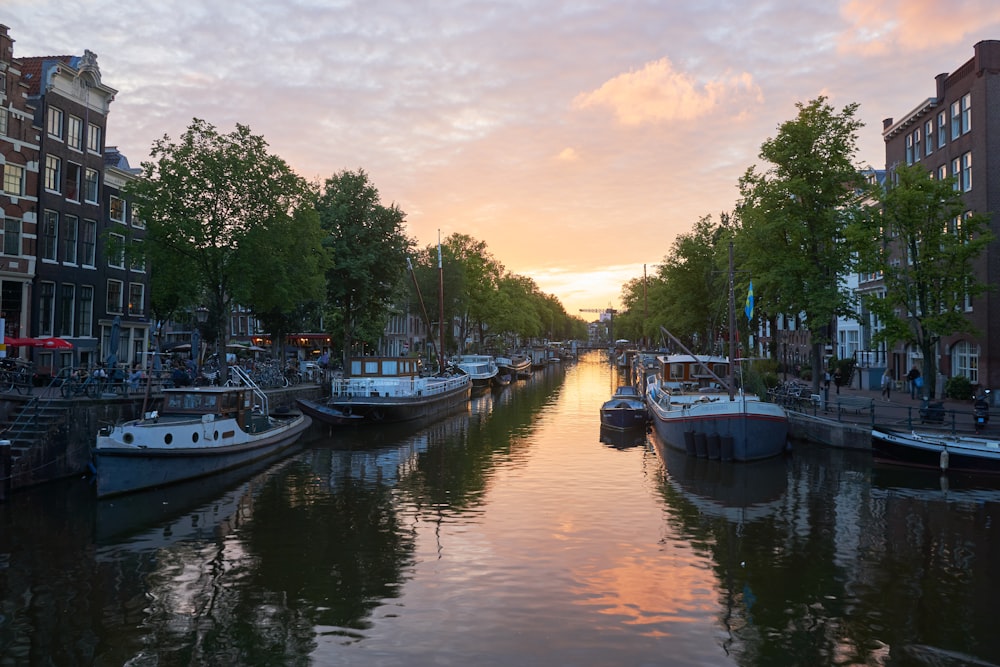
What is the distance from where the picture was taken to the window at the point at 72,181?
42.0 m

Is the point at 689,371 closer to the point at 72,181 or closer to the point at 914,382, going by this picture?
the point at 914,382

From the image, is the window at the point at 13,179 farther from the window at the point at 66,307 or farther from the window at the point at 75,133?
the window at the point at 66,307

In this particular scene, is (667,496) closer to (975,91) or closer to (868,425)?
(868,425)

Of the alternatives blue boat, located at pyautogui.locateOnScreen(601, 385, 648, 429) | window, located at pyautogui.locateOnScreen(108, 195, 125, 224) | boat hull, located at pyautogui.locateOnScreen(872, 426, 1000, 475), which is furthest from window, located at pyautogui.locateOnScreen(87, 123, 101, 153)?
boat hull, located at pyautogui.locateOnScreen(872, 426, 1000, 475)

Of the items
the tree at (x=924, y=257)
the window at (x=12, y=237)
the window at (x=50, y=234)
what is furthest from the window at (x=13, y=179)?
the tree at (x=924, y=257)

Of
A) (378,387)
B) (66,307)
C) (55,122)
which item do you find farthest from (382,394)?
(55,122)

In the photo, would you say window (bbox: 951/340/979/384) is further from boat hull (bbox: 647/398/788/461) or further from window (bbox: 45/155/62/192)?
window (bbox: 45/155/62/192)

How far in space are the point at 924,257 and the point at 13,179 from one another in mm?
45299

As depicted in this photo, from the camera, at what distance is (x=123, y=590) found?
604 inches

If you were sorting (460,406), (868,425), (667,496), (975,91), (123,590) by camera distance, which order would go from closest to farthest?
1. (123,590)
2. (667,496)
3. (868,425)
4. (975,91)
5. (460,406)

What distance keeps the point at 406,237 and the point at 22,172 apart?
89.2 ft

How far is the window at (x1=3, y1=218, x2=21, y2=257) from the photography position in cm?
3828

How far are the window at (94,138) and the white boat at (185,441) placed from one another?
22329 millimetres

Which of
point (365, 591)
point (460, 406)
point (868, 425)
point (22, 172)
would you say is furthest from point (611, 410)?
point (22, 172)
